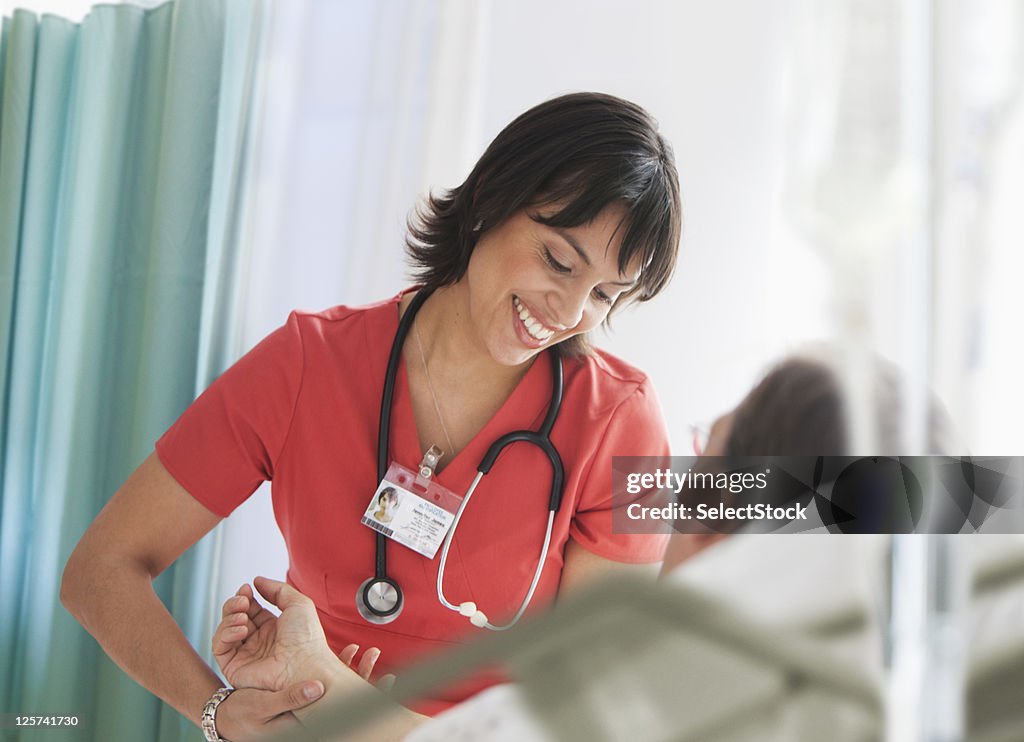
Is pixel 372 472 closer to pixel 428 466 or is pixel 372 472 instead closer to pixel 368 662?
pixel 428 466

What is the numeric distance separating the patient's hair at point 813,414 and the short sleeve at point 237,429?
0.57 meters

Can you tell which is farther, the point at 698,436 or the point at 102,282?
the point at 102,282

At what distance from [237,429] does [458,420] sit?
0.26 meters

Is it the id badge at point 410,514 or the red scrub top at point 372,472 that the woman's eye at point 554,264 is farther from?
the id badge at point 410,514

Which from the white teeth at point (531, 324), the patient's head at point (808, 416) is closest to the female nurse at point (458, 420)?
the white teeth at point (531, 324)

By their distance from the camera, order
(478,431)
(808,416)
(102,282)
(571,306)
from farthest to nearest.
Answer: (102,282) < (478,431) < (571,306) < (808,416)

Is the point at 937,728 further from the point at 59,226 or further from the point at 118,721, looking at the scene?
the point at 59,226

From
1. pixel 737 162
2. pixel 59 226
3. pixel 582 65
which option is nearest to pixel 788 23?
pixel 737 162

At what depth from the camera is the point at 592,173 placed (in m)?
0.95

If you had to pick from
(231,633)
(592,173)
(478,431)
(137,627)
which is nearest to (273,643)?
(231,633)

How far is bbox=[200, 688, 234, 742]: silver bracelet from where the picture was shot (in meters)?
0.91

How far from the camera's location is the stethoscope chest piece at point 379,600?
102 cm

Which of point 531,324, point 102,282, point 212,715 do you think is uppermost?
point 102,282

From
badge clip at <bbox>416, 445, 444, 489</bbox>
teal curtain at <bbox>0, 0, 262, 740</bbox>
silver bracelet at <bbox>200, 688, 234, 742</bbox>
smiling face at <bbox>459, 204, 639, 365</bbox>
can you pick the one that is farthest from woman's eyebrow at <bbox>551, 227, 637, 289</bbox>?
teal curtain at <bbox>0, 0, 262, 740</bbox>
